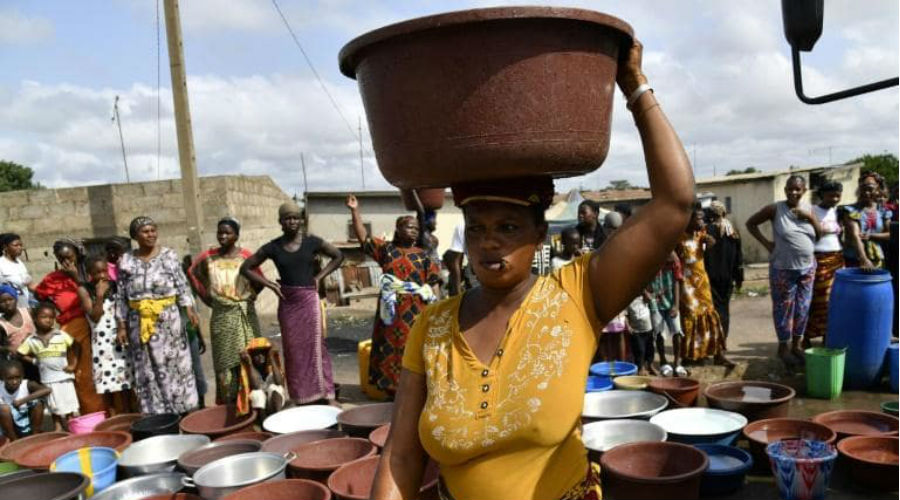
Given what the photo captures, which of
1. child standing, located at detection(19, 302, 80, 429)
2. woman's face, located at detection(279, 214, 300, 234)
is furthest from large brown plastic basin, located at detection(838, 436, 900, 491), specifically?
child standing, located at detection(19, 302, 80, 429)

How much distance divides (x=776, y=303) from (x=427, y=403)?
16.8 feet

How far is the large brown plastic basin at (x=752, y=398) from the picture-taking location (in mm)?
3684

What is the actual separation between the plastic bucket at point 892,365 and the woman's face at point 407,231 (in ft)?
12.5

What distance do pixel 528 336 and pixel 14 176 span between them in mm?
37687

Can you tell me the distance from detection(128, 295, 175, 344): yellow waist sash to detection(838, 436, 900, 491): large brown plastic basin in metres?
4.45

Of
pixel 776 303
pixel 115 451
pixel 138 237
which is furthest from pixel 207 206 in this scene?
pixel 776 303

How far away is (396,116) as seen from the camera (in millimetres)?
1224

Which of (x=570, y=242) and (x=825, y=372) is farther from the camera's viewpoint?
(x=570, y=242)

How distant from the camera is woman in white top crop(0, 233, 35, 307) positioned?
18.3 ft

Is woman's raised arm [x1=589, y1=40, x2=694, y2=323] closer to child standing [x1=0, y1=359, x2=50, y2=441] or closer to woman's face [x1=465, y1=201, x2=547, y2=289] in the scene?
woman's face [x1=465, y1=201, x2=547, y2=289]

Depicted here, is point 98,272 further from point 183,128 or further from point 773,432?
point 773,432

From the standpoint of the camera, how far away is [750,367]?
5707 millimetres

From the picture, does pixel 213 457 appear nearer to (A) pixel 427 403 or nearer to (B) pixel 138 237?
(B) pixel 138 237

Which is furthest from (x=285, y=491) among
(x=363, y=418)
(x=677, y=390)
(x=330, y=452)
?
(x=677, y=390)
